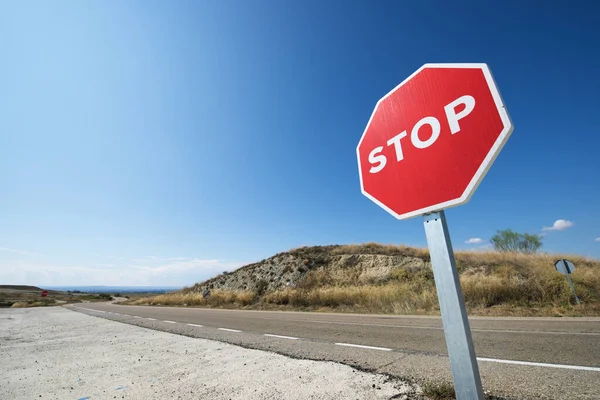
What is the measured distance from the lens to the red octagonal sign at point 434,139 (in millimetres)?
1228

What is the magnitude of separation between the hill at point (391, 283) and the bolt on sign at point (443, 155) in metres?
11.2

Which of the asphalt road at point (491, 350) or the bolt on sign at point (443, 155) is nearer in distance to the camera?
the bolt on sign at point (443, 155)

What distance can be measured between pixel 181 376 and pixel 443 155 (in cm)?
470

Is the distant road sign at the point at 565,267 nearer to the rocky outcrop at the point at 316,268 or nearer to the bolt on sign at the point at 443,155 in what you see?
the rocky outcrop at the point at 316,268

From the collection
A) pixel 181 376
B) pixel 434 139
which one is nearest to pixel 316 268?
pixel 181 376

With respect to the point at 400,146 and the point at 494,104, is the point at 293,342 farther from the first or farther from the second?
the point at 494,104

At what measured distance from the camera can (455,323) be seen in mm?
1151

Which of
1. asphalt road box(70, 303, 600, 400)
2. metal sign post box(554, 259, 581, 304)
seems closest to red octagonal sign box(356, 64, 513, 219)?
asphalt road box(70, 303, 600, 400)

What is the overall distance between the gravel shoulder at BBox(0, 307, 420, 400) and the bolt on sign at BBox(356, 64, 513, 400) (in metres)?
2.50

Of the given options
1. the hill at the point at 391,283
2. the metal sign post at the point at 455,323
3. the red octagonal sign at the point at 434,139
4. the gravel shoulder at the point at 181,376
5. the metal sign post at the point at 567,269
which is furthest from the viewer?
the hill at the point at 391,283

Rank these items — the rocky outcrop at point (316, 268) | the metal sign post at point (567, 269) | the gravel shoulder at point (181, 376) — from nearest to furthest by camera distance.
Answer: the gravel shoulder at point (181, 376)
the metal sign post at point (567, 269)
the rocky outcrop at point (316, 268)

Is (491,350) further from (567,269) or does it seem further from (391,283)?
(391,283)

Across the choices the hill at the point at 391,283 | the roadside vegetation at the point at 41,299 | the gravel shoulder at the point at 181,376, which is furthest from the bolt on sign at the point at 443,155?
the roadside vegetation at the point at 41,299

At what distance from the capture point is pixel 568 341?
207 inches
